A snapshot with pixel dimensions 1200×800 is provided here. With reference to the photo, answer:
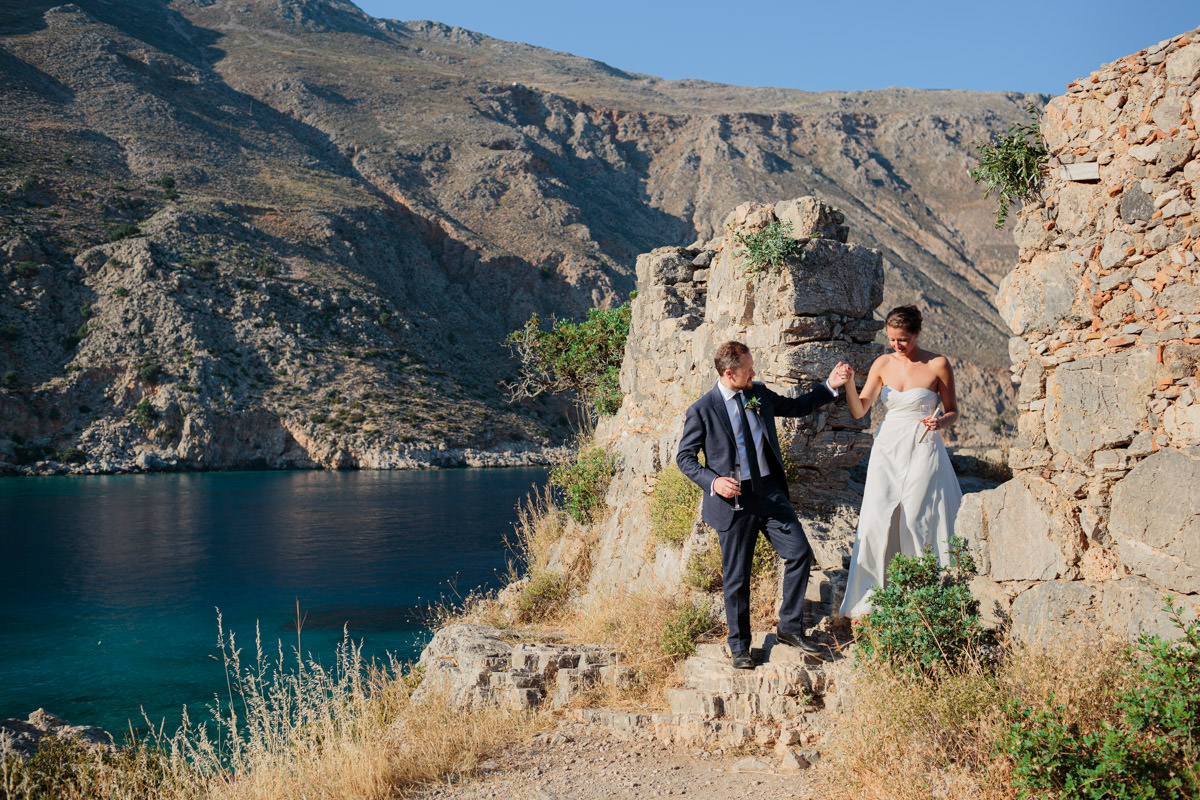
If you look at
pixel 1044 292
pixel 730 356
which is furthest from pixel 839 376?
pixel 1044 292

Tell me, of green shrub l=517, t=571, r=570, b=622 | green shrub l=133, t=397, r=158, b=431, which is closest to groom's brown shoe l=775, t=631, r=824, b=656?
green shrub l=517, t=571, r=570, b=622

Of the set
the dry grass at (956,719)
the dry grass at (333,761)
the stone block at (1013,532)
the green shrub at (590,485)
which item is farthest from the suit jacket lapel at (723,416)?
the green shrub at (590,485)

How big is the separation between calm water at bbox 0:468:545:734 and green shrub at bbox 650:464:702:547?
682 cm

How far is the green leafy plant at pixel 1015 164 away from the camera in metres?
5.09

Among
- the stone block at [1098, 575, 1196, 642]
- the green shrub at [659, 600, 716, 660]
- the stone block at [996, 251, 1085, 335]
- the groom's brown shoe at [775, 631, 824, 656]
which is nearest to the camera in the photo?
the stone block at [1098, 575, 1196, 642]

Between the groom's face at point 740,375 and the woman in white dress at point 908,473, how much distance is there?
0.90 metres

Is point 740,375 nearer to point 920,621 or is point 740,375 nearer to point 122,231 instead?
point 920,621

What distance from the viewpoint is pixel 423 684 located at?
736cm

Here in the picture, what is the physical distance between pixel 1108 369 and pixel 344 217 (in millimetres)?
68954

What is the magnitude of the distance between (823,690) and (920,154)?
4264 inches

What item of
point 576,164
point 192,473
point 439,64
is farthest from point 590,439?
point 439,64

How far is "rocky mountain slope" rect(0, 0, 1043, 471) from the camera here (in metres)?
51.1

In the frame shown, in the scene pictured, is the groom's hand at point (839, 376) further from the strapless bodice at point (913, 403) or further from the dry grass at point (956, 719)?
the dry grass at point (956, 719)

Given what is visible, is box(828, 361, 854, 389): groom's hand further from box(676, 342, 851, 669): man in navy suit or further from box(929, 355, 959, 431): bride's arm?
box(929, 355, 959, 431): bride's arm
